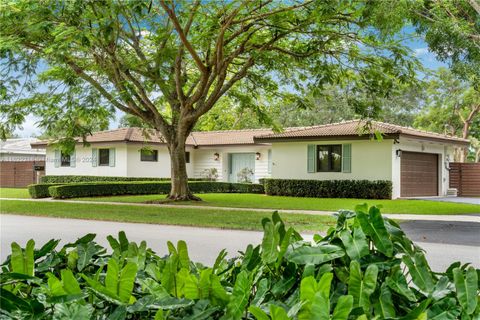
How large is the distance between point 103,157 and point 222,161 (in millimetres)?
6934

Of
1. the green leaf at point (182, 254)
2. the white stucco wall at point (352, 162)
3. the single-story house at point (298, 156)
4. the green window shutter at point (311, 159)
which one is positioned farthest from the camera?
the green window shutter at point (311, 159)

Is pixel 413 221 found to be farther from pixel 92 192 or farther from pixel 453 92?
pixel 453 92

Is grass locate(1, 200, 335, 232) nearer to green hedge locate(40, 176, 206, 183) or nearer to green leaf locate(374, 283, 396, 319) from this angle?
green leaf locate(374, 283, 396, 319)

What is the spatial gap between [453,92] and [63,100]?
2498 cm

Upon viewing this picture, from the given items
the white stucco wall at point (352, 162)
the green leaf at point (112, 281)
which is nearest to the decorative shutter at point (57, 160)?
the white stucco wall at point (352, 162)

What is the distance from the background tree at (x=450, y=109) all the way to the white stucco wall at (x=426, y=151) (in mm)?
6164

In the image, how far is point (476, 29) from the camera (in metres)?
13.7

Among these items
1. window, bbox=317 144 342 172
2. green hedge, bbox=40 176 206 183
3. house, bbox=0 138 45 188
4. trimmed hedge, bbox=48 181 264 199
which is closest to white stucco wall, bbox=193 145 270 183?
trimmed hedge, bbox=48 181 264 199

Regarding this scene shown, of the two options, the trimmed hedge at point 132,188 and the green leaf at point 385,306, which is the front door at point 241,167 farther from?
the green leaf at point 385,306

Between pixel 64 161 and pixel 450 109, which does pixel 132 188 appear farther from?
pixel 450 109

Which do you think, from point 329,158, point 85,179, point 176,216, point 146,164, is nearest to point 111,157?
point 85,179

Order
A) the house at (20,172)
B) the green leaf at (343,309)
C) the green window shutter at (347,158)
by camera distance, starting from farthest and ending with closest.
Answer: the house at (20,172) → the green window shutter at (347,158) → the green leaf at (343,309)

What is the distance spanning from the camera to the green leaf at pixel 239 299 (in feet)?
3.93

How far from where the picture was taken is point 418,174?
23.3 m
